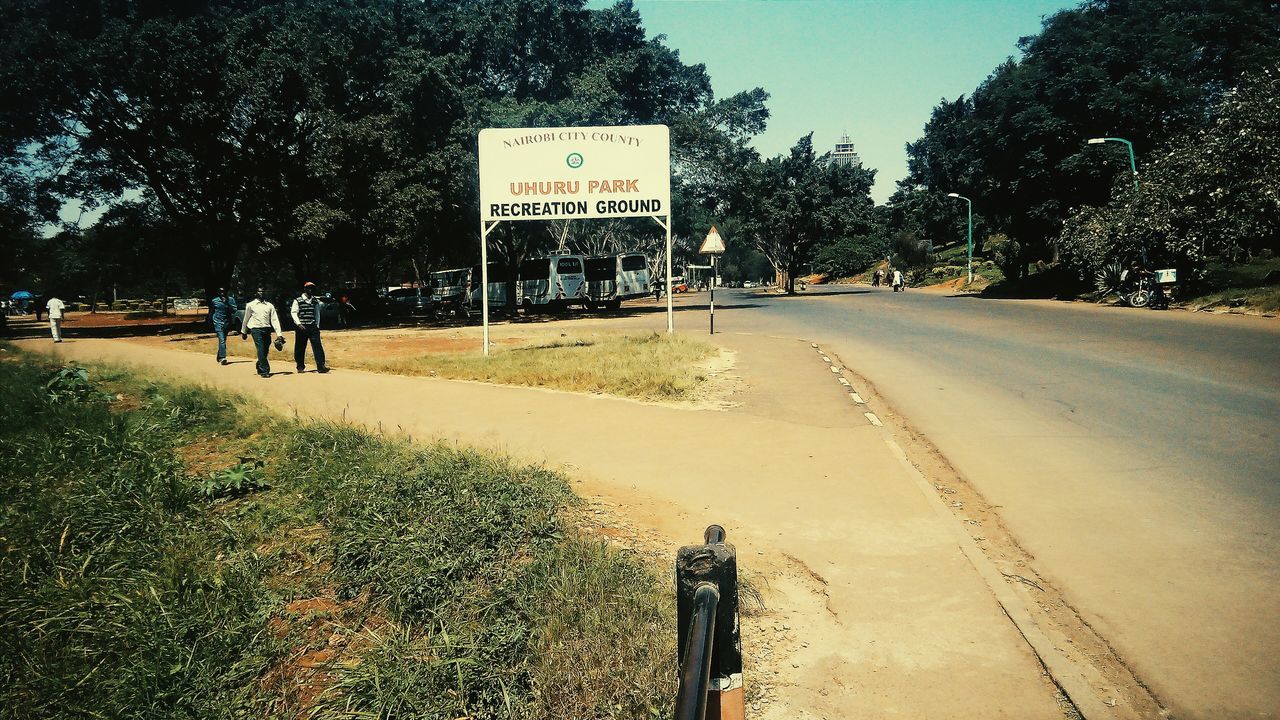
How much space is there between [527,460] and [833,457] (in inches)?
112

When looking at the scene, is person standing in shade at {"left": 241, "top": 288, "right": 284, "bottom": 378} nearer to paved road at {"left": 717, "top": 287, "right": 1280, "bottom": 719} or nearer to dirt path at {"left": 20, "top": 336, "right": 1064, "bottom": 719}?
dirt path at {"left": 20, "top": 336, "right": 1064, "bottom": 719}

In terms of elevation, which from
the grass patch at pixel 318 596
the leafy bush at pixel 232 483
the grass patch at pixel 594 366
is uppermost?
the grass patch at pixel 594 366

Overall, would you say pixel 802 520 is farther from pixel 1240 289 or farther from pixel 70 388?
pixel 1240 289

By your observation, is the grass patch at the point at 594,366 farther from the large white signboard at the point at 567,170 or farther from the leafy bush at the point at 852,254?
the leafy bush at the point at 852,254

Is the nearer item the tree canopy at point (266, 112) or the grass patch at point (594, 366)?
the grass patch at point (594, 366)

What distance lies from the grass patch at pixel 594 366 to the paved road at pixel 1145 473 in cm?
315

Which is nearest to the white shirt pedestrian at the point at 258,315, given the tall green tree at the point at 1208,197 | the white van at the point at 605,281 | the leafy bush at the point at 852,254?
the white van at the point at 605,281

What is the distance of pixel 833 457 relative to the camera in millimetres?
7156

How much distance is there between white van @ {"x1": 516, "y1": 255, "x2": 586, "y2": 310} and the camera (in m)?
38.6

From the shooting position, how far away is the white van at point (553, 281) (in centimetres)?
3862

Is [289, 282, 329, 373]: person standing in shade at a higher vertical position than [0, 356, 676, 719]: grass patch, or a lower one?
higher

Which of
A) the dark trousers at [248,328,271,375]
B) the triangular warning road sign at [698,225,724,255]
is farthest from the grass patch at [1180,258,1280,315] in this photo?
the dark trousers at [248,328,271,375]

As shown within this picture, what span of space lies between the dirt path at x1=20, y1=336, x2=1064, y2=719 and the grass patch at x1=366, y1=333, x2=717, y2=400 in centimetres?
83

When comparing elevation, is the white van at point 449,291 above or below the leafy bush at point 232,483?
above
